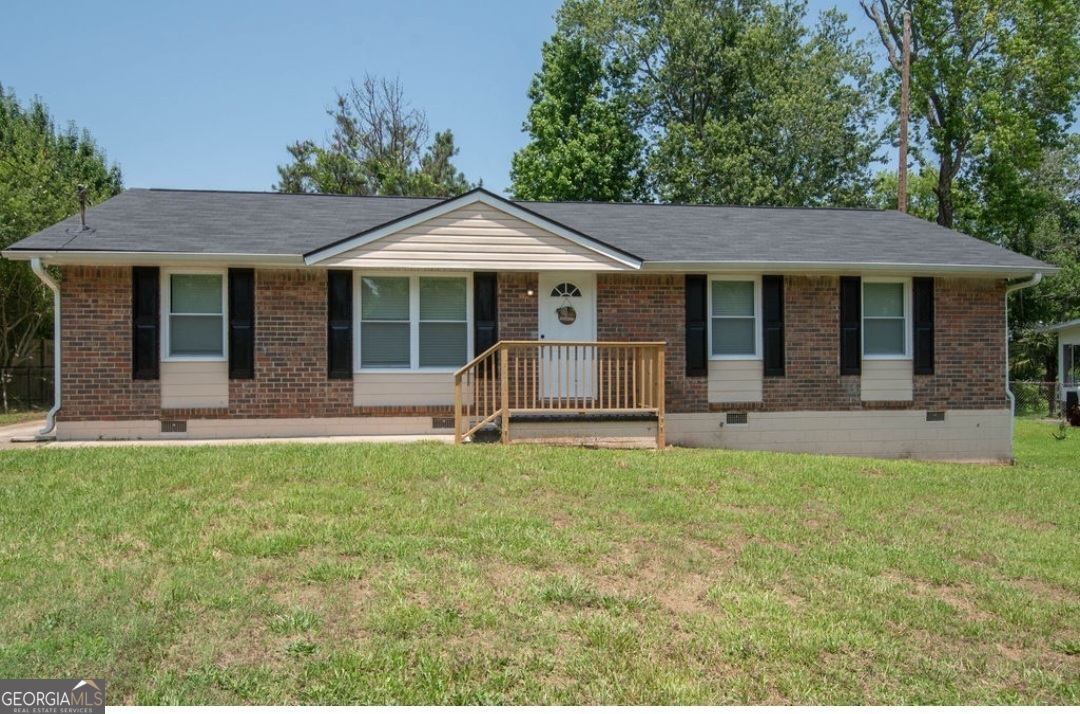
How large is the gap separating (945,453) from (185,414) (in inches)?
451

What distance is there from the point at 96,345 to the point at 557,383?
626 cm

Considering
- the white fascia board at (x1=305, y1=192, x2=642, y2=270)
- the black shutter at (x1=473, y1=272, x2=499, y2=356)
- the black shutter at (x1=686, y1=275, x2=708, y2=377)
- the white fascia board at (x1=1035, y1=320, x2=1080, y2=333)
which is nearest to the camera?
the white fascia board at (x1=305, y1=192, x2=642, y2=270)

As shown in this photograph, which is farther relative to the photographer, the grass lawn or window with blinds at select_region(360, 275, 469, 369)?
window with blinds at select_region(360, 275, 469, 369)

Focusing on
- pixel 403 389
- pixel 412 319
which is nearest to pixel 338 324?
pixel 412 319

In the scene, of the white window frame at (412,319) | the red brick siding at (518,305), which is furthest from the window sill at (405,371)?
→ the red brick siding at (518,305)

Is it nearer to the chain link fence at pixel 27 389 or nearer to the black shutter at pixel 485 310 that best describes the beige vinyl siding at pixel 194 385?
the black shutter at pixel 485 310

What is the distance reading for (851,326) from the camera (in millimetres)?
12516

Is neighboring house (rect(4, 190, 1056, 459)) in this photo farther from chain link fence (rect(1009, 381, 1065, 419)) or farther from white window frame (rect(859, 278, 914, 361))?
chain link fence (rect(1009, 381, 1065, 419))

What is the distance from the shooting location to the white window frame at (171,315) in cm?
1109

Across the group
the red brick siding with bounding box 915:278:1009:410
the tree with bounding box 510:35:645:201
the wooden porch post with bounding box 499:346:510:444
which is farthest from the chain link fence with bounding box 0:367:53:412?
the red brick siding with bounding box 915:278:1009:410

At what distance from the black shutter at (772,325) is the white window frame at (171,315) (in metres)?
7.82

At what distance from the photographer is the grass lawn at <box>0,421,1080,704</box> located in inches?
153

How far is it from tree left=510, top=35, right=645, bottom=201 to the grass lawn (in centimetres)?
2097

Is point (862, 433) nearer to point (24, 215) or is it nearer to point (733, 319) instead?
point (733, 319)
